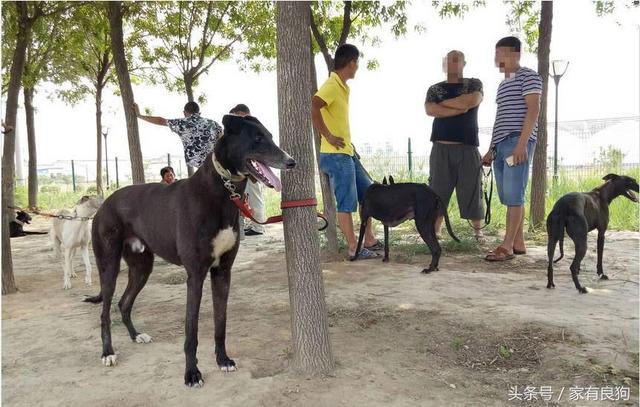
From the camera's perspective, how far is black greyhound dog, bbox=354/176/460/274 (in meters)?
5.68

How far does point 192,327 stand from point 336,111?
11.0 ft

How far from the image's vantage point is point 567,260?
5.81 meters

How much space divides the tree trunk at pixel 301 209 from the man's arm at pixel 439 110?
12.0 feet

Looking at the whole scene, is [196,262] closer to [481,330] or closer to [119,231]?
[119,231]

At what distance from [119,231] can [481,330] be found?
2.62m

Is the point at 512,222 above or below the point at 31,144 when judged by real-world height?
below

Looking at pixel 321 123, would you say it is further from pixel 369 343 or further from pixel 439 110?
pixel 369 343

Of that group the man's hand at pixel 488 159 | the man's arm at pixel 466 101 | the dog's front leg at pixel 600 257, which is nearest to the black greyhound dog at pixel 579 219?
the dog's front leg at pixel 600 257

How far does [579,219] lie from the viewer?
4555 mm

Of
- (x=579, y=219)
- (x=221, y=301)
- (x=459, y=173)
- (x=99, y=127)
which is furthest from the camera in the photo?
(x=99, y=127)

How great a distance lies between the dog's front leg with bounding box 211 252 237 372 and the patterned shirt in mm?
3758

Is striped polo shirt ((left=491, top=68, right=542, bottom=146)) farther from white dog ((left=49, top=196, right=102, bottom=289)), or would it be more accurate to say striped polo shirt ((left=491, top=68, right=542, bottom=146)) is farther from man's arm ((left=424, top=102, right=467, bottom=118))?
white dog ((left=49, top=196, right=102, bottom=289))

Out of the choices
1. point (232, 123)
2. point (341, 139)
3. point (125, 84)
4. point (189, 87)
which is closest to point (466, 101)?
point (341, 139)

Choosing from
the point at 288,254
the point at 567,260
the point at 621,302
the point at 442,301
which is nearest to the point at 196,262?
the point at 288,254
